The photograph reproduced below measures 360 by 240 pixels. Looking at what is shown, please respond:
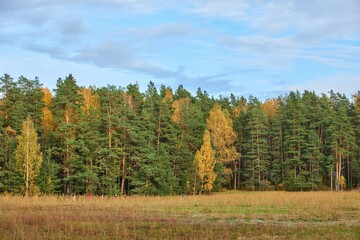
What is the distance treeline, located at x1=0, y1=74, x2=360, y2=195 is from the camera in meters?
55.5

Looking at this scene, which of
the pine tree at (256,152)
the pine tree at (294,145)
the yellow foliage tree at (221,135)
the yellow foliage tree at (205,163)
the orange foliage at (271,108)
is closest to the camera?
the yellow foliage tree at (205,163)

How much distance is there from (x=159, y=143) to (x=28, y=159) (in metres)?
20.1

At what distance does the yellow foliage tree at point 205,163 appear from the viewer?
57375 millimetres

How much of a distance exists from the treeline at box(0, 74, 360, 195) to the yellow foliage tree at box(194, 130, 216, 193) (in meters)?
0.13

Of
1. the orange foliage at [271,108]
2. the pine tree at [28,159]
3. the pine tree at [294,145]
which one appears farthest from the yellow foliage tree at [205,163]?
the orange foliage at [271,108]

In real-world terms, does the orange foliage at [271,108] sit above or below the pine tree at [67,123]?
above

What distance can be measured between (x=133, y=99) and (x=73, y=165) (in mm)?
19753

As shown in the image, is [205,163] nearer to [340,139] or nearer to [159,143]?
[159,143]

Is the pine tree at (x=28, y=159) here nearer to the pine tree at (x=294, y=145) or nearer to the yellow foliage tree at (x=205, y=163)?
the yellow foliage tree at (x=205, y=163)

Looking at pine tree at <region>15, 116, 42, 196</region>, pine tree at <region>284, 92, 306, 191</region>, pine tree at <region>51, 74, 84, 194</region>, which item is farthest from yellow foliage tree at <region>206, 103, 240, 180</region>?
pine tree at <region>15, 116, 42, 196</region>

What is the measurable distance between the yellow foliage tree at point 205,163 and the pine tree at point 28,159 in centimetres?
1999

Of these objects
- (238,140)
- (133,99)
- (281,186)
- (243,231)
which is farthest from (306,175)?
(243,231)

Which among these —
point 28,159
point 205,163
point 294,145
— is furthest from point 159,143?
point 294,145

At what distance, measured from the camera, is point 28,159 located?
48.2m
